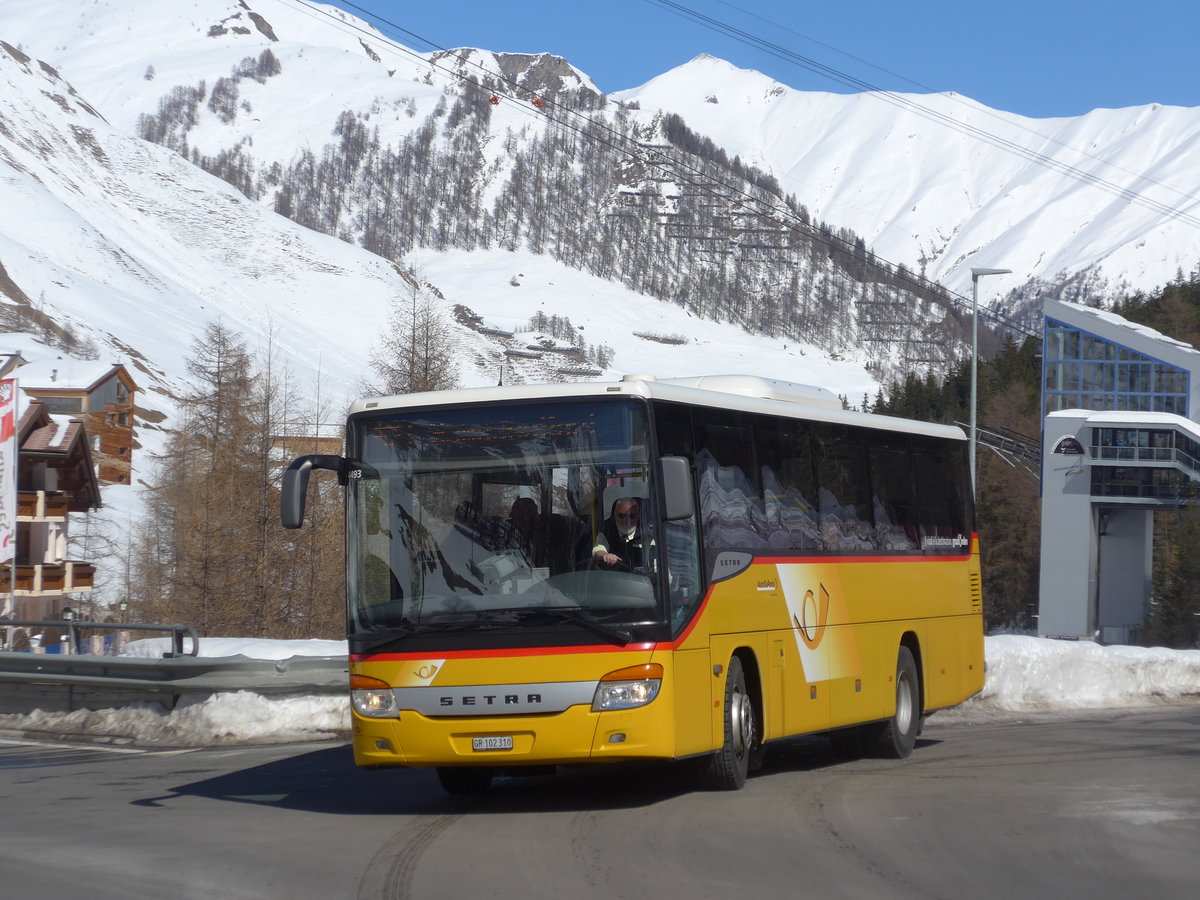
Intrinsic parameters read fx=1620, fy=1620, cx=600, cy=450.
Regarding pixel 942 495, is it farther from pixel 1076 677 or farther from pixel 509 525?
pixel 509 525

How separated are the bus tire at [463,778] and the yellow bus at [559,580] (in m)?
0.02

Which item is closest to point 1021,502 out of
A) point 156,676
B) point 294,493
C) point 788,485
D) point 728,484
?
point 156,676

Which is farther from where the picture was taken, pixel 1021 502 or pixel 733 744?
pixel 1021 502

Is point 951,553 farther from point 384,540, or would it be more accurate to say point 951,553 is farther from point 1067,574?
point 1067,574

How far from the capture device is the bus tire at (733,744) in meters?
11.3

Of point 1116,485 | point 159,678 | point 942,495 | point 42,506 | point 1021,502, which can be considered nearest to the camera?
point 942,495

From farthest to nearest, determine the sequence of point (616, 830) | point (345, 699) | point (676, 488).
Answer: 1. point (345, 699)
2. point (676, 488)
3. point (616, 830)

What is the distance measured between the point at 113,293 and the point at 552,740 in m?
156

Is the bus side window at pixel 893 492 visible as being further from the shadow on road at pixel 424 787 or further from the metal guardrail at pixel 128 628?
the metal guardrail at pixel 128 628

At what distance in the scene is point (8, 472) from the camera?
19109 mm

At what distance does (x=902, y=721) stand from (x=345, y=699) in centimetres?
577

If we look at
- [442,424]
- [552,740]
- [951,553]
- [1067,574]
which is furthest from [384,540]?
[1067,574]

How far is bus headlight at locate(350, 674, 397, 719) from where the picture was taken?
35.1 ft

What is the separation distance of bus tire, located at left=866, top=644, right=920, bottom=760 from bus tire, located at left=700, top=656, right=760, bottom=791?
2.92 m
